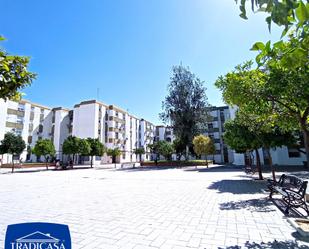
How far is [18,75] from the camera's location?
3.33m

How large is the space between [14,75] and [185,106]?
109 ft

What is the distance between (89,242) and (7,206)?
5252 mm

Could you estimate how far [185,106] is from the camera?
3562 centimetres

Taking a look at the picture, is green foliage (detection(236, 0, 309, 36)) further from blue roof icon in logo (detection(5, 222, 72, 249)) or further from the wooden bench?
the wooden bench

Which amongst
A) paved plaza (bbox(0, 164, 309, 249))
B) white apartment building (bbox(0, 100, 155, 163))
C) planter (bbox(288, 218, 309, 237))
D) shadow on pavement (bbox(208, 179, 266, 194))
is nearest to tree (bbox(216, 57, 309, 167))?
planter (bbox(288, 218, 309, 237))

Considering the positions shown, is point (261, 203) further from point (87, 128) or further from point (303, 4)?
point (87, 128)

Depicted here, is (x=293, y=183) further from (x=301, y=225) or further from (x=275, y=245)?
(x=275, y=245)

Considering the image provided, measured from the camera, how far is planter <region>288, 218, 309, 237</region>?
14.9 feet

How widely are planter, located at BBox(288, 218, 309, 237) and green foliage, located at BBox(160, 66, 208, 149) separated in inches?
1161

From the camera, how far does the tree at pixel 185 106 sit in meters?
35.2

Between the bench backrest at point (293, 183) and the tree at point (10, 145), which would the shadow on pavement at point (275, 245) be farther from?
the tree at point (10, 145)

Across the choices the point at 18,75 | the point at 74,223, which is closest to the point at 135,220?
the point at 74,223

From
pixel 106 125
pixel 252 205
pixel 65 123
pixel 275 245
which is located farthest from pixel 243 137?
pixel 65 123

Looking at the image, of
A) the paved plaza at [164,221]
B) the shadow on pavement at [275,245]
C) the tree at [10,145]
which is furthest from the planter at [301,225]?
the tree at [10,145]
